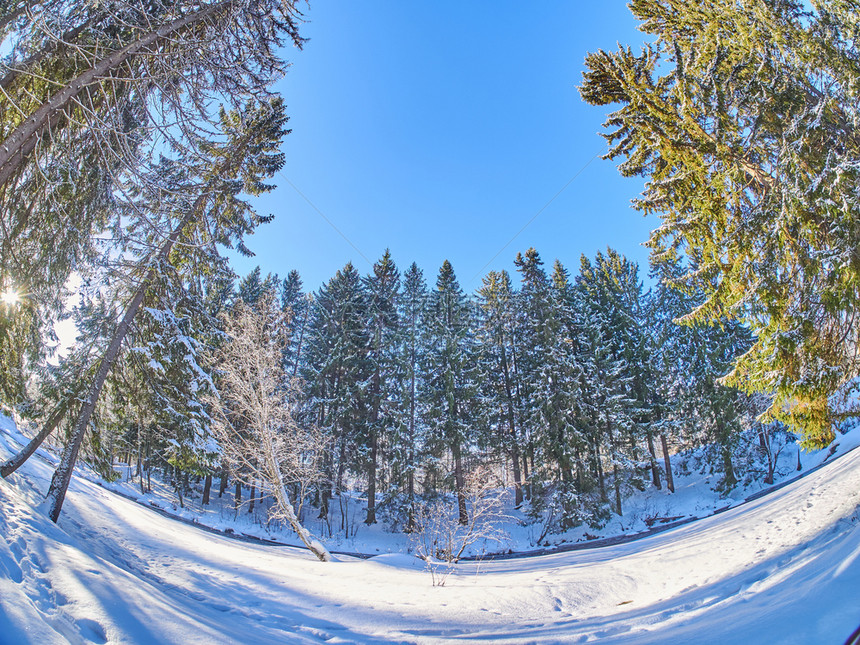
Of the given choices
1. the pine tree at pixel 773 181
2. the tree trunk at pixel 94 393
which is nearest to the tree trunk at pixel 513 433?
the pine tree at pixel 773 181

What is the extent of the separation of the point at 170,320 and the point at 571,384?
1878 centimetres

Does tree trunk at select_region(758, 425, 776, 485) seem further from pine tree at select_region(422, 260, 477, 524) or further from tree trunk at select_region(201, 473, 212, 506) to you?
tree trunk at select_region(201, 473, 212, 506)

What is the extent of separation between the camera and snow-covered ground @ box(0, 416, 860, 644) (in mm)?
2848

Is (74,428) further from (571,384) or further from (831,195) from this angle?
(571,384)

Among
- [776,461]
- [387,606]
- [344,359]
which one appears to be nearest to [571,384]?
[776,461]

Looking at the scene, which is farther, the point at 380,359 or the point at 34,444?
the point at 380,359

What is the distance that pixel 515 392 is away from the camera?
25.2 meters

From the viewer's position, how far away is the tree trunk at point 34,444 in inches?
256

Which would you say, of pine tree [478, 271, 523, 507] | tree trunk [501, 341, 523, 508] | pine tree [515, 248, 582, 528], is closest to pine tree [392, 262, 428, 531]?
pine tree [478, 271, 523, 507]

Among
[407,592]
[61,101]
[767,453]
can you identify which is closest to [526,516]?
[767,453]

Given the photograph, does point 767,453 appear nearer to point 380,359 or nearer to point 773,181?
point 773,181

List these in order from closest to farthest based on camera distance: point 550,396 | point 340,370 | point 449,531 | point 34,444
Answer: point 34,444 → point 449,531 → point 550,396 → point 340,370

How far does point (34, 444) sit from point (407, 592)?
290 inches

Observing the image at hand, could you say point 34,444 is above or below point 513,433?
below
